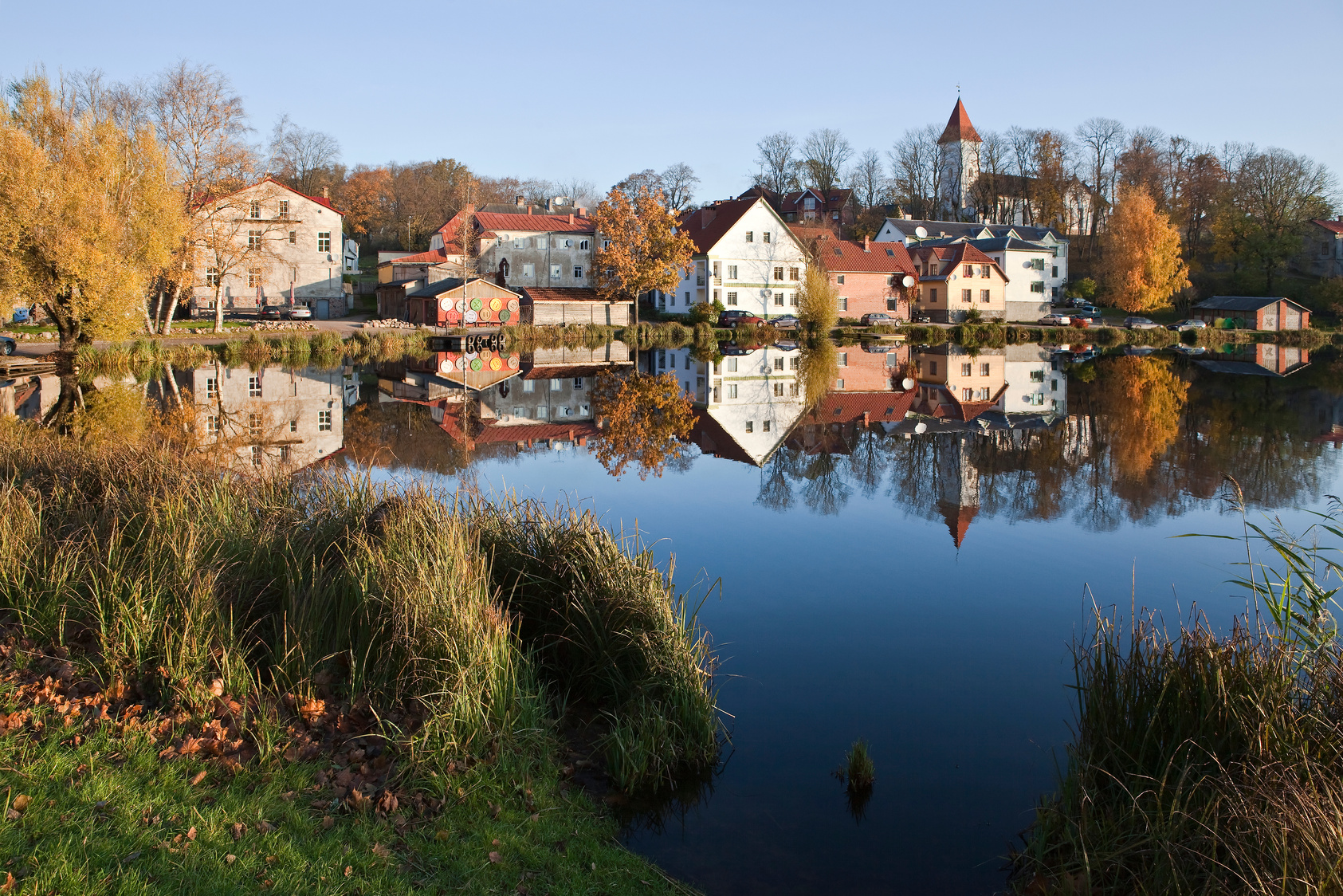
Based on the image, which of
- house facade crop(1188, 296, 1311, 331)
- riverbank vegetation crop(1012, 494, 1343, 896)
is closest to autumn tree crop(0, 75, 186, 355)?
riverbank vegetation crop(1012, 494, 1343, 896)

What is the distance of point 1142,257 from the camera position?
192 ft

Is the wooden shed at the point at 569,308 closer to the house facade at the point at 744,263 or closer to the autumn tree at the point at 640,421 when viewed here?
the house facade at the point at 744,263

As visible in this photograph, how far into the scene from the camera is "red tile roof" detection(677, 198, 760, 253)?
186 ft

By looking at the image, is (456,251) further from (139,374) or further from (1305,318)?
(1305,318)

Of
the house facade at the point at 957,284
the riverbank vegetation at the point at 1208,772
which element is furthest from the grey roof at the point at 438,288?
the riverbank vegetation at the point at 1208,772

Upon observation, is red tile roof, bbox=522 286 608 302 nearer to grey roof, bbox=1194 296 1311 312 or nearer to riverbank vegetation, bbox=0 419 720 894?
grey roof, bbox=1194 296 1311 312

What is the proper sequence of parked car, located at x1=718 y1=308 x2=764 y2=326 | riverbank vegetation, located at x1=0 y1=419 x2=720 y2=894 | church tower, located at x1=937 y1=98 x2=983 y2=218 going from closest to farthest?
riverbank vegetation, located at x1=0 y1=419 x2=720 y2=894 → parked car, located at x1=718 y1=308 x2=764 y2=326 → church tower, located at x1=937 y1=98 x2=983 y2=218

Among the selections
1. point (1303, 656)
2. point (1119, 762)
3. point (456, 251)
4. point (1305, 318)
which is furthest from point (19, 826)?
point (1305, 318)

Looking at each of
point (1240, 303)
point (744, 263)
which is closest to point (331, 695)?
point (744, 263)

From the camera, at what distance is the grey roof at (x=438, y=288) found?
48847 mm

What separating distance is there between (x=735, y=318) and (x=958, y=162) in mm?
46698

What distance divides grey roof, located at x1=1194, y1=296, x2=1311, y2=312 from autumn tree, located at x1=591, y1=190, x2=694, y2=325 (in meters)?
36.8

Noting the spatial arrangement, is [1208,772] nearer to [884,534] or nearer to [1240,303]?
[884,534]

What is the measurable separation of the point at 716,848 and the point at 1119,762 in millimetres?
2190
